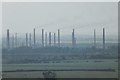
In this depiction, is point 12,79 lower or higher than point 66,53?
lower

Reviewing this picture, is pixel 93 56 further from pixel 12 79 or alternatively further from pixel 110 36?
pixel 12 79

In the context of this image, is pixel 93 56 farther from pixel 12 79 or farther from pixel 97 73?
pixel 12 79

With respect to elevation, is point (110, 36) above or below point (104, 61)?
above

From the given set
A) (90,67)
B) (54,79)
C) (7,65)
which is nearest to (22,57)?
(7,65)

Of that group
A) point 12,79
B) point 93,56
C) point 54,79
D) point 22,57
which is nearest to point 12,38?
point 22,57

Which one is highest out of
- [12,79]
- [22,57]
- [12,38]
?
[12,38]

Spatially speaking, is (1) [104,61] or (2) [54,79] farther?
(1) [104,61]

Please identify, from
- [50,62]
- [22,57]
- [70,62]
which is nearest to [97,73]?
[70,62]

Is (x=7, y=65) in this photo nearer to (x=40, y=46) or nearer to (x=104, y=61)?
(x=40, y=46)
